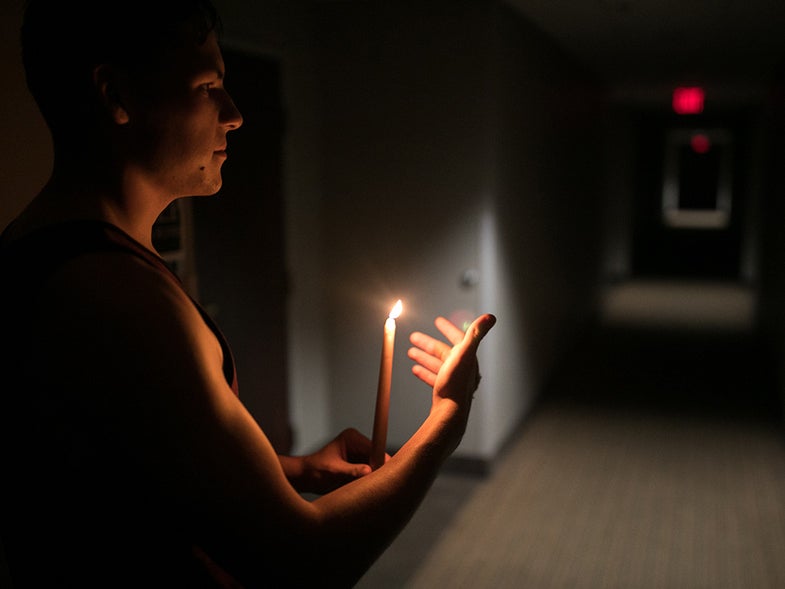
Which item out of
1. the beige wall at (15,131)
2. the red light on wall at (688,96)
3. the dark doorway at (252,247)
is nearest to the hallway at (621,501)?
the dark doorway at (252,247)

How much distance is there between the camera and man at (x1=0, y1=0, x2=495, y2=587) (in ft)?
2.08

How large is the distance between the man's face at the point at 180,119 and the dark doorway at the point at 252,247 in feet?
7.26

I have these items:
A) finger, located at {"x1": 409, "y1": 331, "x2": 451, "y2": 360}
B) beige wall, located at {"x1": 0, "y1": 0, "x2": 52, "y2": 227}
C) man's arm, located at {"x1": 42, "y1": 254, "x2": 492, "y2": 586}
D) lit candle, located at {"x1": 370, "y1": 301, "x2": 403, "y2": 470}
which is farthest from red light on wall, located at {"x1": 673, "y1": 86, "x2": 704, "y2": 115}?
man's arm, located at {"x1": 42, "y1": 254, "x2": 492, "y2": 586}

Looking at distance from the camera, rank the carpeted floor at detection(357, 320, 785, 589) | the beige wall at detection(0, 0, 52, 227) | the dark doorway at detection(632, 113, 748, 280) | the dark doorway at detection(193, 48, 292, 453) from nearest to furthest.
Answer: the beige wall at detection(0, 0, 52, 227) < the carpeted floor at detection(357, 320, 785, 589) < the dark doorway at detection(193, 48, 292, 453) < the dark doorway at detection(632, 113, 748, 280)

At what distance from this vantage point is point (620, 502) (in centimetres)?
346

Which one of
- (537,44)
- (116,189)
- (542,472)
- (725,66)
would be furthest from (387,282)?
(725,66)

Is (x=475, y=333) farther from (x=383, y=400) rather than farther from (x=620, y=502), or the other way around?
(x=620, y=502)

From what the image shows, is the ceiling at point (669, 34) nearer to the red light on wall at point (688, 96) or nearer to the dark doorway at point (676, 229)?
the red light on wall at point (688, 96)

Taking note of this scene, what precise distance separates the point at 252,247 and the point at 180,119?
2632 mm

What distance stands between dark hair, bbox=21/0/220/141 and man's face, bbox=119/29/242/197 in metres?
0.02

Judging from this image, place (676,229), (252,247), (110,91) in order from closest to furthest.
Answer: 1. (110,91)
2. (252,247)
3. (676,229)

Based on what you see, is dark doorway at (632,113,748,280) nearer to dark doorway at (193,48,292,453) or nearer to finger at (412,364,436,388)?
dark doorway at (193,48,292,453)

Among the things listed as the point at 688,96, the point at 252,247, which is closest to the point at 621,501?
the point at 252,247

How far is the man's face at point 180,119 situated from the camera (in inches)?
29.7
